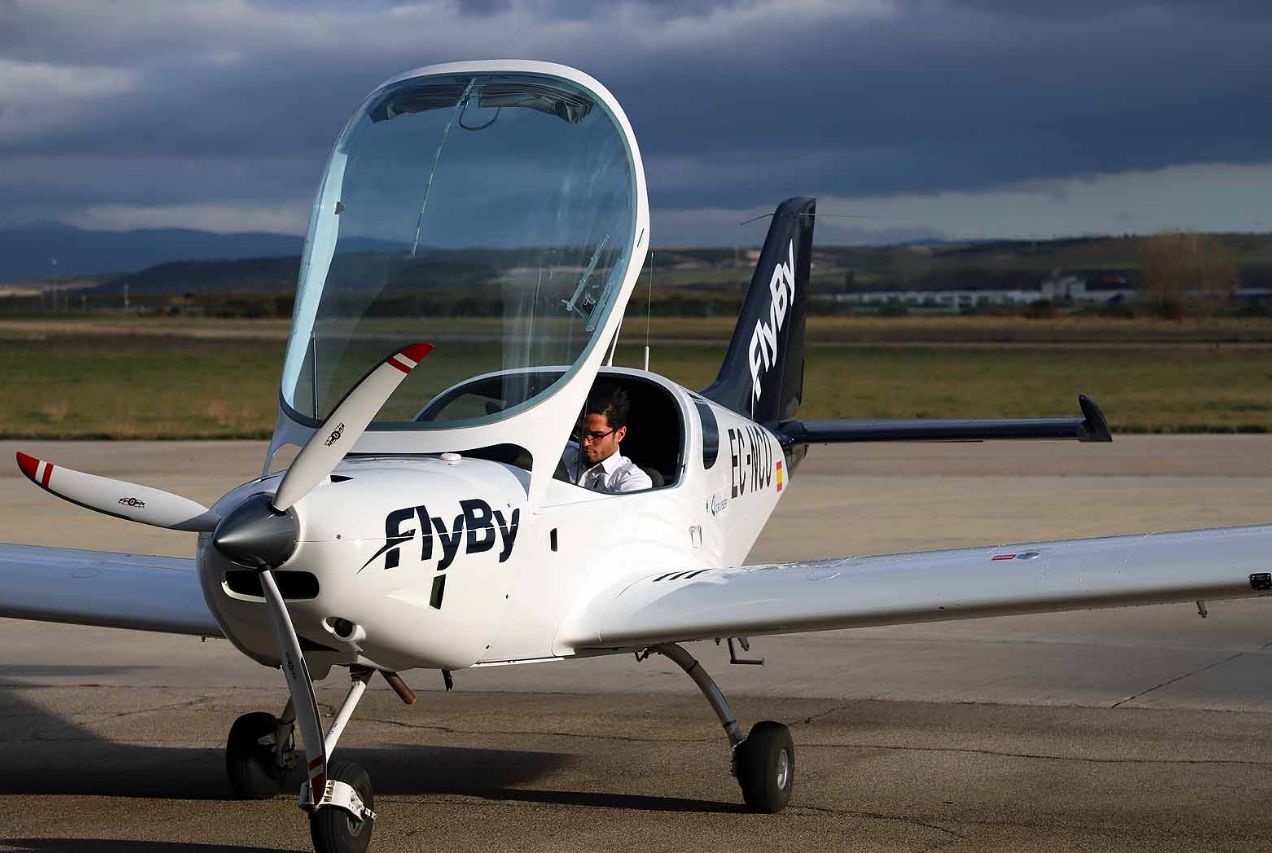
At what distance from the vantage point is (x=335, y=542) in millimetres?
5762

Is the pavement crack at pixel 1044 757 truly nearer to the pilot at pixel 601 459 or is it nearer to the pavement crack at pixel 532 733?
the pavement crack at pixel 532 733

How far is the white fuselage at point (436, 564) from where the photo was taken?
5.84 metres

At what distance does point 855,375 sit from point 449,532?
53.8 m

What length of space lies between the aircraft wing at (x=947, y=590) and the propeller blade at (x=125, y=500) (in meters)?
1.77

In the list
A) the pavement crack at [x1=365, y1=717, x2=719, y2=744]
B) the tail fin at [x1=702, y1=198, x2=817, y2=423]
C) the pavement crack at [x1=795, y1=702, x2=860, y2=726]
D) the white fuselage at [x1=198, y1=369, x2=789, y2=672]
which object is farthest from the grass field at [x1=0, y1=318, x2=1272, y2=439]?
the tail fin at [x1=702, y1=198, x2=817, y2=423]

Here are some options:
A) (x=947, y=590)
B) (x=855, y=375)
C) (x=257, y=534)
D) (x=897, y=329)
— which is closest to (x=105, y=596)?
(x=257, y=534)

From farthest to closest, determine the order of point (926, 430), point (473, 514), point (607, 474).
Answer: point (926, 430), point (607, 474), point (473, 514)

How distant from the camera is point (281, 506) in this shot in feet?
18.4

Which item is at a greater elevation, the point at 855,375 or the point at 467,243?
the point at 467,243

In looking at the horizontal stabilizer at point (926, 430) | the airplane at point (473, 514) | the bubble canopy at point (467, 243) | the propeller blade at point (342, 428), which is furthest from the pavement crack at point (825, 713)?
the propeller blade at point (342, 428)

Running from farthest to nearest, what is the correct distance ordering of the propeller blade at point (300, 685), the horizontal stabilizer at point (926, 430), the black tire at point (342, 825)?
the horizontal stabilizer at point (926, 430), the black tire at point (342, 825), the propeller blade at point (300, 685)

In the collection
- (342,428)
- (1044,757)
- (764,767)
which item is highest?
(342,428)

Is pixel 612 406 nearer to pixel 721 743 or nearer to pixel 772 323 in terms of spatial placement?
pixel 721 743

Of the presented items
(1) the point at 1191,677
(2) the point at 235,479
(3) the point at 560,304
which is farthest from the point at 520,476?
(2) the point at 235,479
